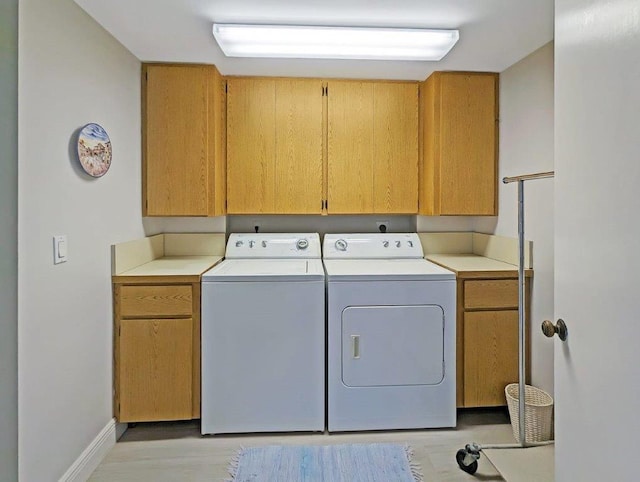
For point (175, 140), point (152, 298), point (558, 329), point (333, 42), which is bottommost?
point (152, 298)

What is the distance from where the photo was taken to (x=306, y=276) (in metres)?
2.36

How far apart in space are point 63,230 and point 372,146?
1977mm

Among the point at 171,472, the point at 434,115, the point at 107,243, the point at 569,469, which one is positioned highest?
the point at 434,115

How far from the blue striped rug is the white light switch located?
1260 mm

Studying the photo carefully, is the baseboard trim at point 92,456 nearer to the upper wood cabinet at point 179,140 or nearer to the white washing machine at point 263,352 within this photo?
the white washing machine at point 263,352

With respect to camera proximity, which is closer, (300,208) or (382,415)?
(382,415)

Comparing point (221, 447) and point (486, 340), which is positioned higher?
point (486, 340)

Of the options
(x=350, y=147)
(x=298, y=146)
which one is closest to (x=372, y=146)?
(x=350, y=147)

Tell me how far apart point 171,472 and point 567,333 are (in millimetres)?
1887

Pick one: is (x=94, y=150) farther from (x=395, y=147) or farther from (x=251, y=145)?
(x=395, y=147)

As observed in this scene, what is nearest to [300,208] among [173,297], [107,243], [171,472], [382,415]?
[173,297]

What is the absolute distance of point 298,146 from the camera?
2.94 metres

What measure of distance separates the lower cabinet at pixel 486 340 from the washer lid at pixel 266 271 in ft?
2.90

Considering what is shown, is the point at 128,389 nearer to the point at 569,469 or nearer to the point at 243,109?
the point at 243,109
